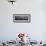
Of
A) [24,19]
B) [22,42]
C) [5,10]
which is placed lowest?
[22,42]

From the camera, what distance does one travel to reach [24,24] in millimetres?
4699

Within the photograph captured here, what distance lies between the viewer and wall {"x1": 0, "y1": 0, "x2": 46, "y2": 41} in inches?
183

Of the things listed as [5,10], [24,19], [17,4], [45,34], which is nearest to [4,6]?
[5,10]

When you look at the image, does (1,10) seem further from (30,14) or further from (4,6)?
(30,14)

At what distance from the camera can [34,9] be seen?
4664 mm

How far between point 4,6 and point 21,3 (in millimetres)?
620

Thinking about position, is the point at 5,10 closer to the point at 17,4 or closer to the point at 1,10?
the point at 1,10

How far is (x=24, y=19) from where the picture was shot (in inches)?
184

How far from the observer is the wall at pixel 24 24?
4.65 metres

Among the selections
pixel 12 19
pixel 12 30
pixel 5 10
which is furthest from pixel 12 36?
pixel 5 10

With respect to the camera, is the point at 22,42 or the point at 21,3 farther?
the point at 21,3

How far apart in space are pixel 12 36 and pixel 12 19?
23.8 inches

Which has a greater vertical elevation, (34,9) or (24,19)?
(34,9)

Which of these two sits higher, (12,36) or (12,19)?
(12,19)
